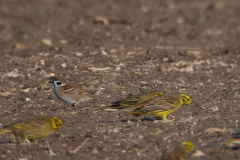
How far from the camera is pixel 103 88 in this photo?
7.26 m

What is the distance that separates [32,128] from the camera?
5.00 meters

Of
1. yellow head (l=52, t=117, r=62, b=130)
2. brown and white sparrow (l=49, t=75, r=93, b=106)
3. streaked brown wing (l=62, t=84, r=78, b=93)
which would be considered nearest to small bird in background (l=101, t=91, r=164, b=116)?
brown and white sparrow (l=49, t=75, r=93, b=106)

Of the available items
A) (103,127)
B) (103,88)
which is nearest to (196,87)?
(103,88)

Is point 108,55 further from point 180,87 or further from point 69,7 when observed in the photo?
point 69,7

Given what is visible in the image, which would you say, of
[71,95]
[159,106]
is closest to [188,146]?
[159,106]

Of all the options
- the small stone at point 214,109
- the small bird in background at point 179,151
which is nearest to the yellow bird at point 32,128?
the small bird in background at point 179,151

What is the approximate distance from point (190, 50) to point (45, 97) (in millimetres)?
4848

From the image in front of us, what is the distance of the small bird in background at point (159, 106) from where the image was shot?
18.9ft

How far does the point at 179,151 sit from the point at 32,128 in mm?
2335

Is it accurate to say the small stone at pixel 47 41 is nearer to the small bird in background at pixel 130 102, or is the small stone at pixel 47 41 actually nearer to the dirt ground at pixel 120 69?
the dirt ground at pixel 120 69

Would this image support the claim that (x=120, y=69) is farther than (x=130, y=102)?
Yes

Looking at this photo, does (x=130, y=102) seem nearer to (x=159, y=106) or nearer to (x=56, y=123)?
(x=159, y=106)

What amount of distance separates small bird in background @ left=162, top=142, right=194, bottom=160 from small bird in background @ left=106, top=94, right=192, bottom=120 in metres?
1.20

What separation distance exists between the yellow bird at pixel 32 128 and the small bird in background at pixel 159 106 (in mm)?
1432
